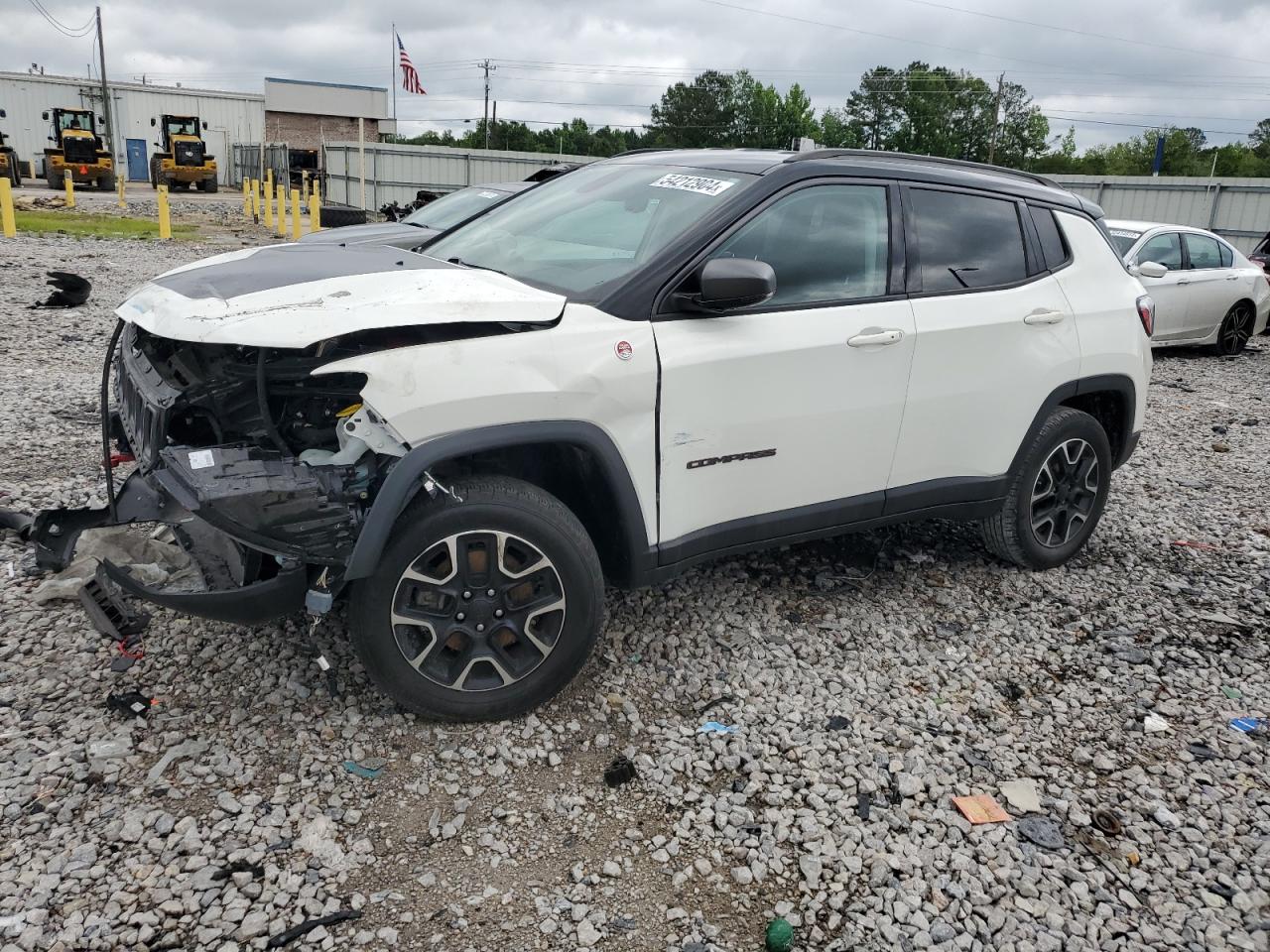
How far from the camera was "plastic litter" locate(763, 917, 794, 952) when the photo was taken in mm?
2521

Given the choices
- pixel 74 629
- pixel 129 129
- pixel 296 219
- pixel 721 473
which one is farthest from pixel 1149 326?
pixel 129 129

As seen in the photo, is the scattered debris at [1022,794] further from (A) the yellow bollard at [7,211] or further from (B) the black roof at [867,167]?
(A) the yellow bollard at [7,211]

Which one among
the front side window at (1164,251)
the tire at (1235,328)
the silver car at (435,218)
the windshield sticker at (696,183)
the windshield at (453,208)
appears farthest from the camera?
the tire at (1235,328)

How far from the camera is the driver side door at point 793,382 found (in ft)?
11.2

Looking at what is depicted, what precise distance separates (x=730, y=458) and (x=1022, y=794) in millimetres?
1498

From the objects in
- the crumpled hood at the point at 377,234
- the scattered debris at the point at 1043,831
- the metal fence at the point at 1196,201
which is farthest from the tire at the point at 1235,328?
the scattered debris at the point at 1043,831

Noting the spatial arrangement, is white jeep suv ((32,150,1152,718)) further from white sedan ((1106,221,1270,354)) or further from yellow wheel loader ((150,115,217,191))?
yellow wheel loader ((150,115,217,191))

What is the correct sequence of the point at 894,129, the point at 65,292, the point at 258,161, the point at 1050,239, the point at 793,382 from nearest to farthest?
1. the point at 793,382
2. the point at 1050,239
3. the point at 65,292
4. the point at 258,161
5. the point at 894,129

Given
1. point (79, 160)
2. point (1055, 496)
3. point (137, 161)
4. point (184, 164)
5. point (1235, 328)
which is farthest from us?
point (137, 161)

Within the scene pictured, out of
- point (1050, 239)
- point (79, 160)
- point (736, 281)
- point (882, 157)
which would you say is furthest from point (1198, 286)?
point (79, 160)

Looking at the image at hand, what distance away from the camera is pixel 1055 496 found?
4812mm

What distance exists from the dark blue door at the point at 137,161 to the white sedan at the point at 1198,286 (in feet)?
172

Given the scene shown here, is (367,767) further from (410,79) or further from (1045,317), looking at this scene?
(410,79)

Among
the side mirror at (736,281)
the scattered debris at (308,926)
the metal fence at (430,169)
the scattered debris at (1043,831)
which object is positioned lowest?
the scattered debris at (308,926)
